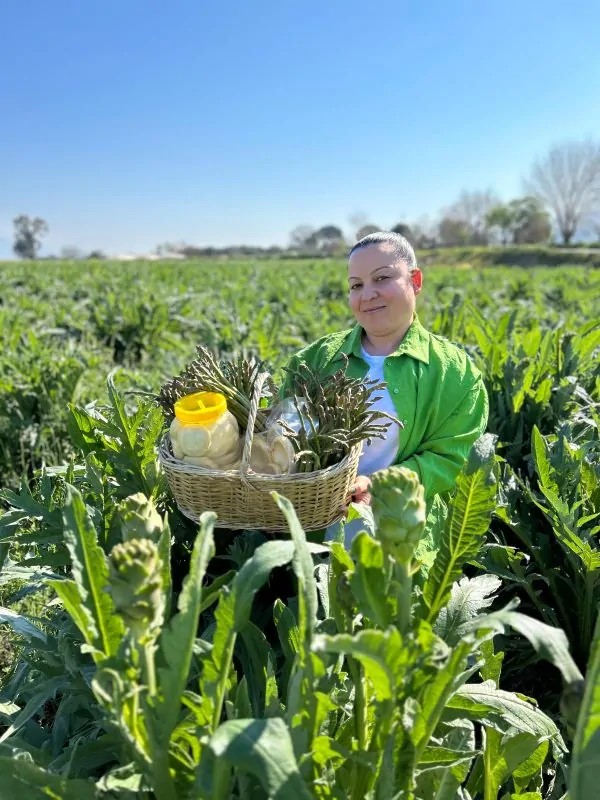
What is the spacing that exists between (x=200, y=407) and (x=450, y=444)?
0.94 m

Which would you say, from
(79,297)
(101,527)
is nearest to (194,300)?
(79,297)

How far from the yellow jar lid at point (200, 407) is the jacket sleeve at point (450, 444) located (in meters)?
0.69

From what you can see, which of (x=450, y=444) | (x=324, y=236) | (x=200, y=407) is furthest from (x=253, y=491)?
(x=324, y=236)

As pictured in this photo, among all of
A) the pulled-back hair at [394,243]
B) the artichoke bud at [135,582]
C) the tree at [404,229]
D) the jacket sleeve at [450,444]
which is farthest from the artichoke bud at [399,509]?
the tree at [404,229]

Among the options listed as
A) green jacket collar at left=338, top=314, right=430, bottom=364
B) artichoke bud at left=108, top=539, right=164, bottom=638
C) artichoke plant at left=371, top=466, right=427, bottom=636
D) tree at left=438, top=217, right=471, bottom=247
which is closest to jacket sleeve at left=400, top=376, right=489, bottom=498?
green jacket collar at left=338, top=314, right=430, bottom=364

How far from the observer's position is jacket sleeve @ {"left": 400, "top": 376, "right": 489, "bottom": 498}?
2229 millimetres

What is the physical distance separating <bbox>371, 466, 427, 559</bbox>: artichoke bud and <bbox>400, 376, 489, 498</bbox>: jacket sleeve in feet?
3.46

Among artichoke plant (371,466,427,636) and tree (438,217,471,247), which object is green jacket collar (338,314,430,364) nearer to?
artichoke plant (371,466,427,636)

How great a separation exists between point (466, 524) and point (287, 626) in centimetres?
56

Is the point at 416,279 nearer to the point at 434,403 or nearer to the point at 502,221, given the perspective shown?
the point at 434,403

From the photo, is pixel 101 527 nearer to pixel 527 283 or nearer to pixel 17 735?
pixel 17 735

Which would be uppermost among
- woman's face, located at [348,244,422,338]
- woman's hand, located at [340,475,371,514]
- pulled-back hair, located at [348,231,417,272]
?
pulled-back hair, located at [348,231,417,272]

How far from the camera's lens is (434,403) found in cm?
238

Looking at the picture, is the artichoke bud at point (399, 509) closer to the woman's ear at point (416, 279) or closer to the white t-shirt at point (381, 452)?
the white t-shirt at point (381, 452)
